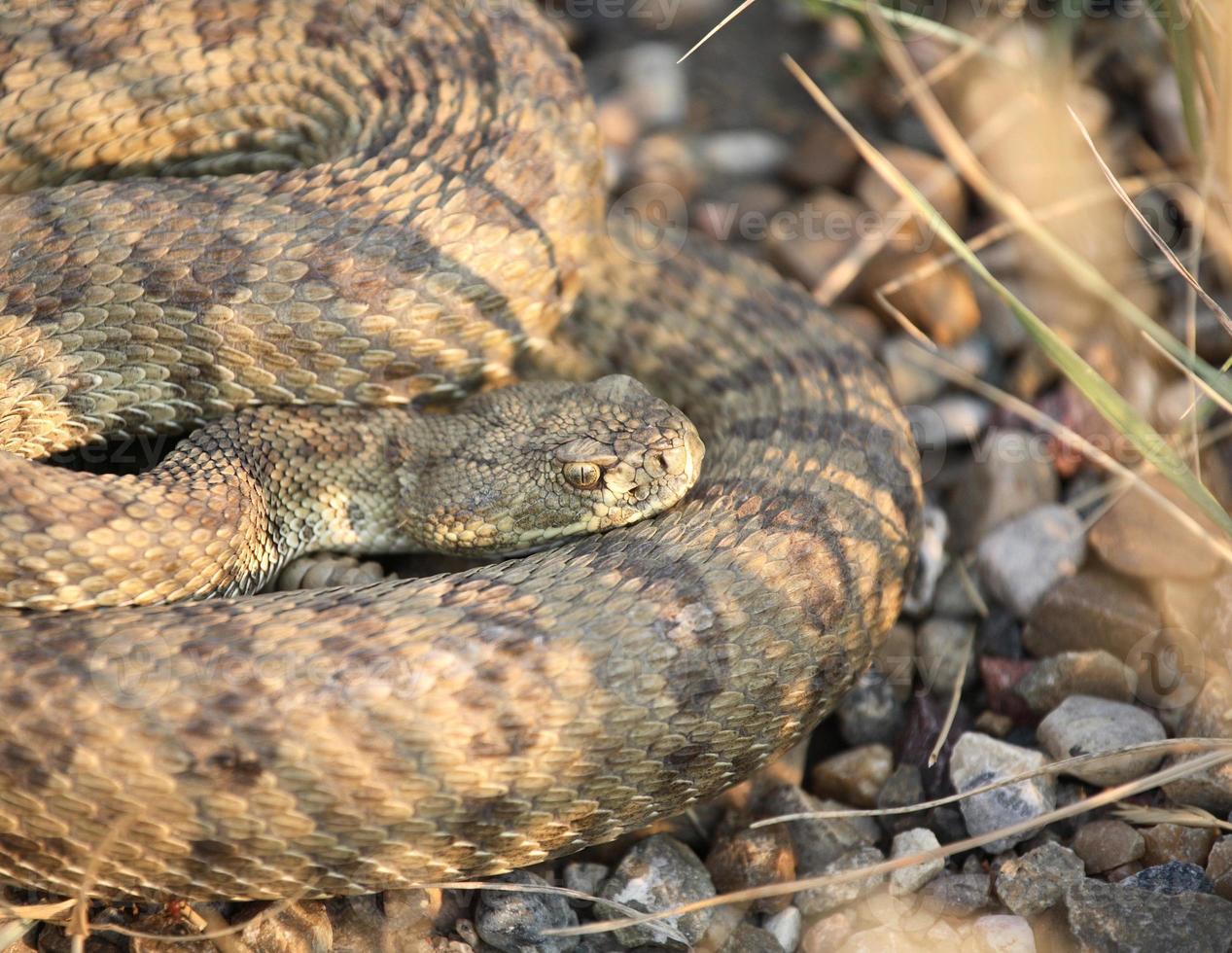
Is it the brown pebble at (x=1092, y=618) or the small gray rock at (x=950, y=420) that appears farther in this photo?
the small gray rock at (x=950, y=420)

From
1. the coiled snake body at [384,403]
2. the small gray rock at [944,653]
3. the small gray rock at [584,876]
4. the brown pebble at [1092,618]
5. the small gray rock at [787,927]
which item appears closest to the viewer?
the coiled snake body at [384,403]

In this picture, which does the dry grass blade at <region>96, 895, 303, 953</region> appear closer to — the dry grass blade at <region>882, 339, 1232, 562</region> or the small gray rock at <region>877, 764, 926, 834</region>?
the small gray rock at <region>877, 764, 926, 834</region>

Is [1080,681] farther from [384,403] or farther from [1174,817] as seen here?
[384,403]

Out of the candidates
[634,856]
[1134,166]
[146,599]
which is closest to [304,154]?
[146,599]

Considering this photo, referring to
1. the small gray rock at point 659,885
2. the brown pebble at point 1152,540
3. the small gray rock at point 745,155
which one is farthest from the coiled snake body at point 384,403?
the small gray rock at point 745,155

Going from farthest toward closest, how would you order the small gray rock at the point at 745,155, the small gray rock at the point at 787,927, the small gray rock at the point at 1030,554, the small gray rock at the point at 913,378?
the small gray rock at the point at 745,155, the small gray rock at the point at 913,378, the small gray rock at the point at 1030,554, the small gray rock at the point at 787,927

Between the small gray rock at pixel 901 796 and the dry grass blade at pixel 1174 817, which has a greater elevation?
the dry grass blade at pixel 1174 817

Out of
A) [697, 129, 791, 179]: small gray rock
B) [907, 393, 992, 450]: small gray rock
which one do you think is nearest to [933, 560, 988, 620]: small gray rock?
[907, 393, 992, 450]: small gray rock

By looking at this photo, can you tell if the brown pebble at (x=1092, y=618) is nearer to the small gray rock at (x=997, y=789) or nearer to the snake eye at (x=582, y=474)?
the small gray rock at (x=997, y=789)
